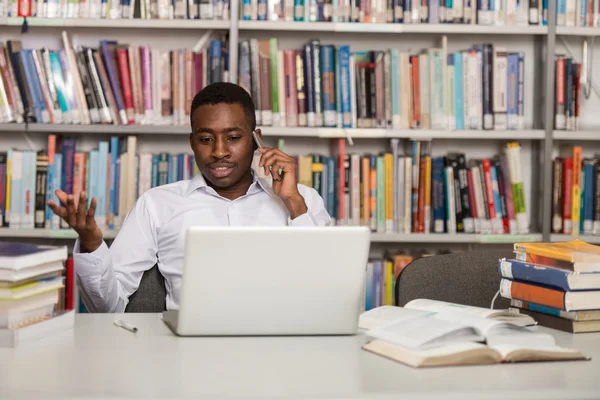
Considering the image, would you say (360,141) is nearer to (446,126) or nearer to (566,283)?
(446,126)

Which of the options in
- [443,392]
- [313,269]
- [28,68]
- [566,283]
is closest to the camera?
[443,392]

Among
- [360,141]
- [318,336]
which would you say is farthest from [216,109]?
[360,141]

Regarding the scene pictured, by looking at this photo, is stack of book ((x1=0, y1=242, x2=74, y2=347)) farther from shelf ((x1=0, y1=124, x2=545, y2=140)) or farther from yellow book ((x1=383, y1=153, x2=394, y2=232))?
yellow book ((x1=383, y1=153, x2=394, y2=232))

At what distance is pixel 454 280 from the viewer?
6.66ft

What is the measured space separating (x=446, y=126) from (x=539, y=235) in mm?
559

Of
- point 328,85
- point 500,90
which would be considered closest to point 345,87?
point 328,85

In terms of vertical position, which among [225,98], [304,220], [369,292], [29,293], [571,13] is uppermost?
[571,13]

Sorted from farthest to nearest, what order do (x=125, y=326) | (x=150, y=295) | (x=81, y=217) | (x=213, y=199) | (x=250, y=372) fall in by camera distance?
(x=213, y=199)
(x=150, y=295)
(x=81, y=217)
(x=125, y=326)
(x=250, y=372)

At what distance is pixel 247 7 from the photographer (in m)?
3.04

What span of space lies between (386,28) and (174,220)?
4.02 feet

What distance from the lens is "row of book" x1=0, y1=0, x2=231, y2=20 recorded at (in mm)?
2992

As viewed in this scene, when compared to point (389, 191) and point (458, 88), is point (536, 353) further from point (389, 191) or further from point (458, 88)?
point (458, 88)

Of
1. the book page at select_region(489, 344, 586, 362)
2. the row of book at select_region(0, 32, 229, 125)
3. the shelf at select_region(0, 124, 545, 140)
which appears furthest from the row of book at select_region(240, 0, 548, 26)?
the book page at select_region(489, 344, 586, 362)

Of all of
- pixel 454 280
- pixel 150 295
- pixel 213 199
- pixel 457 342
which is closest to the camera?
pixel 457 342
